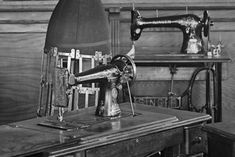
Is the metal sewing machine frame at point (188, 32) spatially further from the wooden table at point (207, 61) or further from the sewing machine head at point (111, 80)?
the sewing machine head at point (111, 80)

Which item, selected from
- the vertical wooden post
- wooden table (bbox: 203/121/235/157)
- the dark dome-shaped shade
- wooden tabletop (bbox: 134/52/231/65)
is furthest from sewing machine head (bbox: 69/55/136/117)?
the vertical wooden post

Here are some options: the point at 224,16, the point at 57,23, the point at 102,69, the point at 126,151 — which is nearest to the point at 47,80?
the point at 57,23

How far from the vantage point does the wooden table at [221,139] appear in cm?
190

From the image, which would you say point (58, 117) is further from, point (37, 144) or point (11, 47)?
point (11, 47)

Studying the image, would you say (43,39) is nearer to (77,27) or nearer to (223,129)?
(77,27)

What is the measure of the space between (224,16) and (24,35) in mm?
1774

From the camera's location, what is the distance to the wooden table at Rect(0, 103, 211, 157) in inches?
59.0

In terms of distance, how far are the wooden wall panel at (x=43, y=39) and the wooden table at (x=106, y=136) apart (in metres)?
1.72

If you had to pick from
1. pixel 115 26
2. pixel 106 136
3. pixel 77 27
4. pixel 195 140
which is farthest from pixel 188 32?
pixel 106 136

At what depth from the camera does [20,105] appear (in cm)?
388

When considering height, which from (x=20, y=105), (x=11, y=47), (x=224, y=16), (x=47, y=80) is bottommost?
(x=20, y=105)

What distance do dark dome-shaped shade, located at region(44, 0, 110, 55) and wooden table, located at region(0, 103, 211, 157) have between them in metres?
0.52

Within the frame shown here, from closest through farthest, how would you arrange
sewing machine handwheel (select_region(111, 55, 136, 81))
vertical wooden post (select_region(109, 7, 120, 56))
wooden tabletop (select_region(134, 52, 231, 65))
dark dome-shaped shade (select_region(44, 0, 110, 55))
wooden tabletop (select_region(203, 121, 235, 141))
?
wooden tabletop (select_region(203, 121, 235, 141)) → sewing machine handwheel (select_region(111, 55, 136, 81)) → dark dome-shaped shade (select_region(44, 0, 110, 55)) → wooden tabletop (select_region(134, 52, 231, 65)) → vertical wooden post (select_region(109, 7, 120, 56))

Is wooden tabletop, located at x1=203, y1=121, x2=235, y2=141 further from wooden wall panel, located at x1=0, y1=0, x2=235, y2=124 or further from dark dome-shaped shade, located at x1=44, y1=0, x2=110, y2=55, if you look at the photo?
wooden wall panel, located at x1=0, y1=0, x2=235, y2=124
